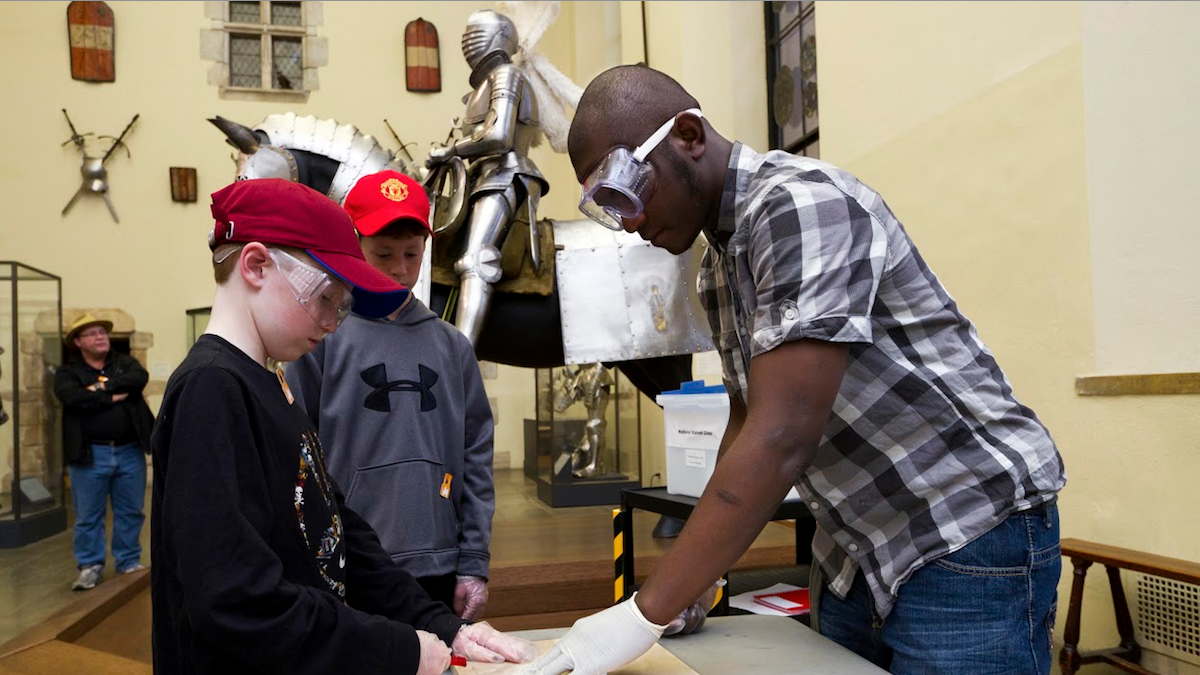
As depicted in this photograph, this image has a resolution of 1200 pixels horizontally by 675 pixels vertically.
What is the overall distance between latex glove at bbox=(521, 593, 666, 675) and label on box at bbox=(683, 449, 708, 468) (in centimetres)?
173

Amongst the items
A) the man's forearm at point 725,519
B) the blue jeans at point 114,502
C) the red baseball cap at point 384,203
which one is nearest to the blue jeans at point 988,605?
the man's forearm at point 725,519

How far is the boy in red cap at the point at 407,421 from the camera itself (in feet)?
6.84

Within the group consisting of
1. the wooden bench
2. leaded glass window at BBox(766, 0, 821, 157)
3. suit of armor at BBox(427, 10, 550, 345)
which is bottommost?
the wooden bench

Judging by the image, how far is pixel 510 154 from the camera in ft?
15.7

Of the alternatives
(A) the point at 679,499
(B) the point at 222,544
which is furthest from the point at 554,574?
(B) the point at 222,544

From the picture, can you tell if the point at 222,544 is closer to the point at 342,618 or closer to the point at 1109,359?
the point at 342,618

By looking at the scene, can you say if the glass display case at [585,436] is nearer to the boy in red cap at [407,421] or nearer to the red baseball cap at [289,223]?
the boy in red cap at [407,421]

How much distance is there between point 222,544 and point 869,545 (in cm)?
84

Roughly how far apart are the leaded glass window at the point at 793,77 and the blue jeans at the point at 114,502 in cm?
480

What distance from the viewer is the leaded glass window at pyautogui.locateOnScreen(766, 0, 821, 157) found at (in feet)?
23.3

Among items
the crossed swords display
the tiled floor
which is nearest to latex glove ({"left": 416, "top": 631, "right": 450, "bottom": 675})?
the tiled floor

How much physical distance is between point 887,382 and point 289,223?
768 mm

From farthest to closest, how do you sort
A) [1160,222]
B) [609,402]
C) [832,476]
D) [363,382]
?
[609,402]
[1160,222]
[363,382]
[832,476]

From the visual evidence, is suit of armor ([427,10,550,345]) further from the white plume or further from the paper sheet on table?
the paper sheet on table
